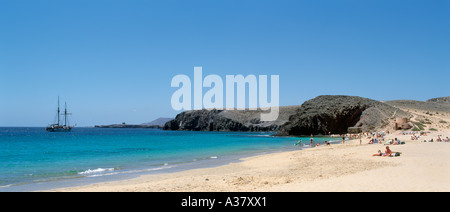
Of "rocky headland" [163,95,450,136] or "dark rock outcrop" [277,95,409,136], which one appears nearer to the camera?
"rocky headland" [163,95,450,136]

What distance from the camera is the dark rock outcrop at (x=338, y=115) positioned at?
70.6 metres

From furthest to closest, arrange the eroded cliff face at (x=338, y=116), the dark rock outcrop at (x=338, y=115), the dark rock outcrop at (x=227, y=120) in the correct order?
the dark rock outcrop at (x=227, y=120), the dark rock outcrop at (x=338, y=115), the eroded cliff face at (x=338, y=116)

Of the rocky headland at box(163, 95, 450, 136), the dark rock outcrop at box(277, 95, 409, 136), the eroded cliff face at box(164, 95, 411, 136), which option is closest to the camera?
the rocky headland at box(163, 95, 450, 136)

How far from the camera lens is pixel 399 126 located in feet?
188

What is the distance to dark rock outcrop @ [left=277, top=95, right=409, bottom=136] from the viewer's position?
70562mm

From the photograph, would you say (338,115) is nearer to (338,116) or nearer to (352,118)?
(338,116)

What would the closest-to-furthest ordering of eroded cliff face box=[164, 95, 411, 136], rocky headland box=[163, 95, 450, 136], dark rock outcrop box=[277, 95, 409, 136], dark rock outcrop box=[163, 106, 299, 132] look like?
rocky headland box=[163, 95, 450, 136] → eroded cliff face box=[164, 95, 411, 136] → dark rock outcrop box=[277, 95, 409, 136] → dark rock outcrop box=[163, 106, 299, 132]
